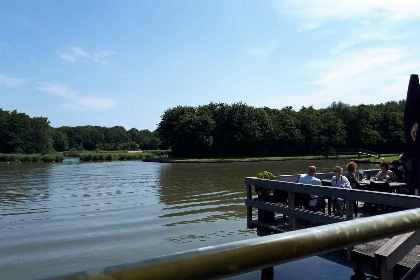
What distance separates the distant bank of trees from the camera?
69062 millimetres

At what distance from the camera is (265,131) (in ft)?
232

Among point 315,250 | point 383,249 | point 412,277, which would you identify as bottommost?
point 383,249

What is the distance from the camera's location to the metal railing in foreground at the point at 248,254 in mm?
1075

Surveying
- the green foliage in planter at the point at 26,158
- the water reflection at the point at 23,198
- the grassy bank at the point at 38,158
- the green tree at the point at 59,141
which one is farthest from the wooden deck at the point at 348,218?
the green tree at the point at 59,141

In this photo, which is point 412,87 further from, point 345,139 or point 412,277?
point 345,139

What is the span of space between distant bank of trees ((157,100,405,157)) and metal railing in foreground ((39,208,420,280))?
6549 cm

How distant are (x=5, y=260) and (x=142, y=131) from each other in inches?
7227

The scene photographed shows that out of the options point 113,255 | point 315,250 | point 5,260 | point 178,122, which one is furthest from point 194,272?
point 178,122

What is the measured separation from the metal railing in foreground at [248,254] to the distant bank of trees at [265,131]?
65.5m

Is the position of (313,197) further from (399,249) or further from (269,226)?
(399,249)

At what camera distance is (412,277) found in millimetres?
2672

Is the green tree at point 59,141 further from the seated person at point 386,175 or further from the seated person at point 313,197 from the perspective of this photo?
the seated person at point 313,197

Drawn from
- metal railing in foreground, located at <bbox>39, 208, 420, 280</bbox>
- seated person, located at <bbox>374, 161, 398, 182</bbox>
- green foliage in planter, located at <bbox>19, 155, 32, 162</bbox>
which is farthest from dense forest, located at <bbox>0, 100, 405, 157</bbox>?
metal railing in foreground, located at <bbox>39, 208, 420, 280</bbox>

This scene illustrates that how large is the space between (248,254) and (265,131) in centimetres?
7012
